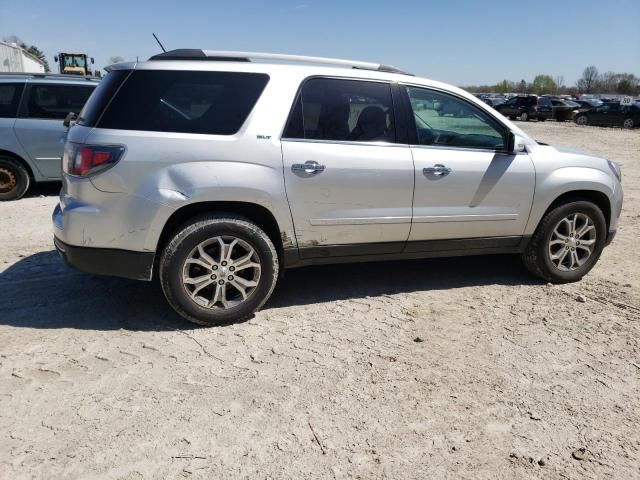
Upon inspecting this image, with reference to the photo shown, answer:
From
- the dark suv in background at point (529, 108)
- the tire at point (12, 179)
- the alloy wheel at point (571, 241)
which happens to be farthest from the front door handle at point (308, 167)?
the dark suv in background at point (529, 108)

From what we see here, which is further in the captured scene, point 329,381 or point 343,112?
point 343,112

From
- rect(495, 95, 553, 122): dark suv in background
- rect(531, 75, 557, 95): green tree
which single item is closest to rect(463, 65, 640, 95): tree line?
rect(531, 75, 557, 95): green tree

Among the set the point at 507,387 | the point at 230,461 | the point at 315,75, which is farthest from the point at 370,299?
the point at 230,461

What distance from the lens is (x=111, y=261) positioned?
11.8 feet

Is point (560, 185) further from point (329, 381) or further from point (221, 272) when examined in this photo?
point (221, 272)

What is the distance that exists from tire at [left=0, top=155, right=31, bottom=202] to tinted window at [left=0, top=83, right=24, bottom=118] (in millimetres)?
652

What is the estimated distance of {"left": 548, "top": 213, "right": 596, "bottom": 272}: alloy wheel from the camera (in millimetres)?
4734

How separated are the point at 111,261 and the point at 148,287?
0.98 meters

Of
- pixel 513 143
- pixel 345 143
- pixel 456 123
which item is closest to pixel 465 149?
pixel 456 123

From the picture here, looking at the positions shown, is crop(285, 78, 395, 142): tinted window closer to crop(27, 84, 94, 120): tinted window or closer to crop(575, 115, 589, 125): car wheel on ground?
crop(27, 84, 94, 120): tinted window

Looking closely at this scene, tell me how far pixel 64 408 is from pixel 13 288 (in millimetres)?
2087

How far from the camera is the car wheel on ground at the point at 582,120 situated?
1255 inches

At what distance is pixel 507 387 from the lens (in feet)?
10.3

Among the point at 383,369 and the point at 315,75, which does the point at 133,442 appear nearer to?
the point at 383,369
